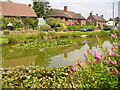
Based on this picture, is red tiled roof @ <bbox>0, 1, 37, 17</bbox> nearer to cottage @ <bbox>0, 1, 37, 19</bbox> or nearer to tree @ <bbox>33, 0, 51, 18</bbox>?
cottage @ <bbox>0, 1, 37, 19</bbox>

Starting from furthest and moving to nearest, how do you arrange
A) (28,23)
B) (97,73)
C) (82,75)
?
(28,23) → (82,75) → (97,73)

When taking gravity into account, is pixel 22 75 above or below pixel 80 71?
below

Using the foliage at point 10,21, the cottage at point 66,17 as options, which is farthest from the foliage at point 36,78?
the cottage at point 66,17

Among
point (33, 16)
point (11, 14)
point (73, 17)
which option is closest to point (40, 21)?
A: point (33, 16)

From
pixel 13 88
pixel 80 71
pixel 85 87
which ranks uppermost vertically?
pixel 80 71

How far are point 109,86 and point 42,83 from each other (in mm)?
2454

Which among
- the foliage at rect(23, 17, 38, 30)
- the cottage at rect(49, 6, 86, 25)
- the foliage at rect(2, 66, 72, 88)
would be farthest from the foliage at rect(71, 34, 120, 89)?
the cottage at rect(49, 6, 86, 25)

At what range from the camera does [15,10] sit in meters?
34.8

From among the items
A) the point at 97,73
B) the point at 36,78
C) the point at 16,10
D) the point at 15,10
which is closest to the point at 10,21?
the point at 15,10

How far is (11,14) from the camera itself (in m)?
32.9

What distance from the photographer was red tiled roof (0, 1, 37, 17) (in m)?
32.9

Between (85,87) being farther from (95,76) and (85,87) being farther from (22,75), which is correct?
(22,75)

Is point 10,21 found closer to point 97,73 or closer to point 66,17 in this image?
point 66,17

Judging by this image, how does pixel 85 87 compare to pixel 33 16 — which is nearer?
pixel 85 87
